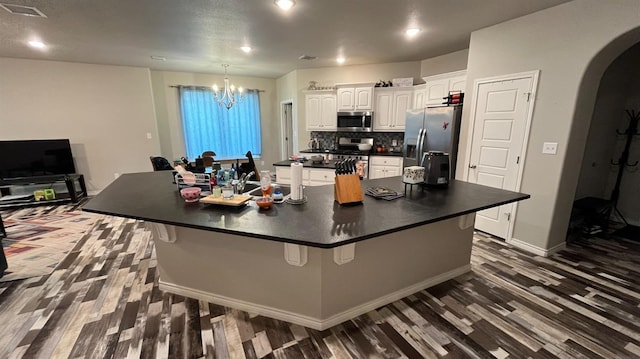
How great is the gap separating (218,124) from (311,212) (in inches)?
231

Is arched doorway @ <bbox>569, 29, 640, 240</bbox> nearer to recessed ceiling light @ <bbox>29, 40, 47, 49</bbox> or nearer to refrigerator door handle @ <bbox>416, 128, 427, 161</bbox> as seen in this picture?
refrigerator door handle @ <bbox>416, 128, 427, 161</bbox>

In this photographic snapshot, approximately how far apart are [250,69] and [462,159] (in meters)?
4.74

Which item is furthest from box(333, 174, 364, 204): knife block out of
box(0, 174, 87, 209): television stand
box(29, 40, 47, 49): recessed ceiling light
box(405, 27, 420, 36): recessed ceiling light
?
box(0, 174, 87, 209): television stand

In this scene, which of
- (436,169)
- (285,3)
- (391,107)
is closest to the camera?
(436,169)

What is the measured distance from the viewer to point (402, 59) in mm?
5016

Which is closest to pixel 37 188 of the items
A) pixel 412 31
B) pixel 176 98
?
pixel 176 98

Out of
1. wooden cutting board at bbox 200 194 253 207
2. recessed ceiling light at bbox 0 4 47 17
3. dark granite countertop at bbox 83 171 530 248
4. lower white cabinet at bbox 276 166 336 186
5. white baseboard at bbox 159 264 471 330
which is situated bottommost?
white baseboard at bbox 159 264 471 330

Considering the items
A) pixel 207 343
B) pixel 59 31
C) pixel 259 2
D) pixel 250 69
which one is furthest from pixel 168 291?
pixel 250 69

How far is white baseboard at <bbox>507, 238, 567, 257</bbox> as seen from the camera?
302 centimetres

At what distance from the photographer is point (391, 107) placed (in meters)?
5.26

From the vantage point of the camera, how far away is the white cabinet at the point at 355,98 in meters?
5.32

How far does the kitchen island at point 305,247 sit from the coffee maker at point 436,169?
105 mm

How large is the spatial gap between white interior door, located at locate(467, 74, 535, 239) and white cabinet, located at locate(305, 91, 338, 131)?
2.89m

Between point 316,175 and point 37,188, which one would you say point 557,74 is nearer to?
point 316,175
